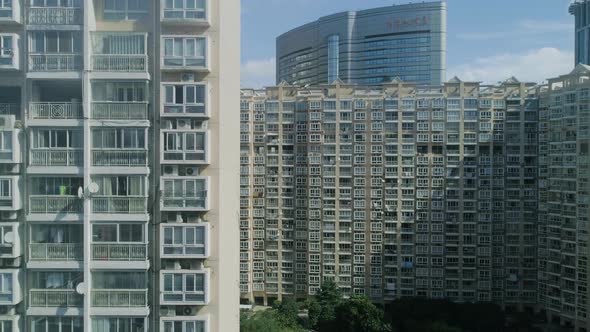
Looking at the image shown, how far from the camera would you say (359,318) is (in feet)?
45.6

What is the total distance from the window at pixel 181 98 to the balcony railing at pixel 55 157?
60 cm

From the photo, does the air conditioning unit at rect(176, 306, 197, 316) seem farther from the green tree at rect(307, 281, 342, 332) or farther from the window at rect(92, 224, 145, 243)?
the green tree at rect(307, 281, 342, 332)

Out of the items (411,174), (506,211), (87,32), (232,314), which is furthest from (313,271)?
(87,32)

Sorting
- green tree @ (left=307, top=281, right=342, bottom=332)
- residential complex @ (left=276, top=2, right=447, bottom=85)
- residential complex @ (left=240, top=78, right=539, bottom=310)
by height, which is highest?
residential complex @ (left=276, top=2, right=447, bottom=85)

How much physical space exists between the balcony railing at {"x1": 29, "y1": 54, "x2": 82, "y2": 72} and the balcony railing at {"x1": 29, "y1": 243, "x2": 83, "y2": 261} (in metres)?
1.05

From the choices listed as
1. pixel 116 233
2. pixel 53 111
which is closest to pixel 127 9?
pixel 53 111

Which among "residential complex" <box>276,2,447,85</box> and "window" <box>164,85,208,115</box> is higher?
"residential complex" <box>276,2,447,85</box>

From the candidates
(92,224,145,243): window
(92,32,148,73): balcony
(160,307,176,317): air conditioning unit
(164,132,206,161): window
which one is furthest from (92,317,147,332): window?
(92,32,148,73): balcony

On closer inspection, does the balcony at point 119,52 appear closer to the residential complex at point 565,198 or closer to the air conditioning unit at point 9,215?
the air conditioning unit at point 9,215

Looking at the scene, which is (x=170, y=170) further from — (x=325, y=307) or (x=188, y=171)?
(x=325, y=307)

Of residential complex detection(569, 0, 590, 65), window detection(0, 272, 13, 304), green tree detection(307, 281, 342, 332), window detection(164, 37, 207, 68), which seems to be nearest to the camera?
window detection(0, 272, 13, 304)

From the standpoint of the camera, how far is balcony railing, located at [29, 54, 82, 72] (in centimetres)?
308

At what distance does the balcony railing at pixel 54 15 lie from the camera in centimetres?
305

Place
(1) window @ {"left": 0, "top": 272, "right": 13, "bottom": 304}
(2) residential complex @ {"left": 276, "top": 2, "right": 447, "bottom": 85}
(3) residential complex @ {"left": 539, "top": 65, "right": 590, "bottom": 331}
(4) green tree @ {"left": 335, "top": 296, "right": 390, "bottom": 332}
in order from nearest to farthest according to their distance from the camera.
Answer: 1. (1) window @ {"left": 0, "top": 272, "right": 13, "bottom": 304}
2. (4) green tree @ {"left": 335, "top": 296, "right": 390, "bottom": 332}
3. (3) residential complex @ {"left": 539, "top": 65, "right": 590, "bottom": 331}
4. (2) residential complex @ {"left": 276, "top": 2, "right": 447, "bottom": 85}
